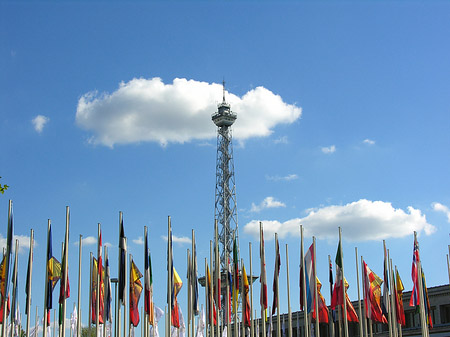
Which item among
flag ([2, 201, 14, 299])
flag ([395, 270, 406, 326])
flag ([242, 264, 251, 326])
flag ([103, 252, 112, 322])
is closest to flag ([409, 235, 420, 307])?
flag ([395, 270, 406, 326])

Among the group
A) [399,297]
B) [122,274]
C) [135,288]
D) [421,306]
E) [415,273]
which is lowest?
[421,306]

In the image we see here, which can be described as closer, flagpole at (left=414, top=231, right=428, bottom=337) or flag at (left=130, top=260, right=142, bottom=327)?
flag at (left=130, top=260, right=142, bottom=327)

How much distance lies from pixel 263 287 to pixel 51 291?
42.5 feet

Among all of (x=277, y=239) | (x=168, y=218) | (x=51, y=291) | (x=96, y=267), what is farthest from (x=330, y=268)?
(x=51, y=291)

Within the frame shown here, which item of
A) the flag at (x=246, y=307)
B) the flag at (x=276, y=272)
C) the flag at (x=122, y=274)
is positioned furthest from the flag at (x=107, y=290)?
the flag at (x=276, y=272)

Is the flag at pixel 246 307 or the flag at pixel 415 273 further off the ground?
the flag at pixel 415 273

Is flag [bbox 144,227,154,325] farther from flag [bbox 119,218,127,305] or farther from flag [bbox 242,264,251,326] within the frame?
flag [bbox 242,264,251,326]

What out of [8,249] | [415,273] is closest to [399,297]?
[415,273]

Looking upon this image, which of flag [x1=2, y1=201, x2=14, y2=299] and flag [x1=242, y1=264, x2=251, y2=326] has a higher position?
flag [x1=2, y1=201, x2=14, y2=299]

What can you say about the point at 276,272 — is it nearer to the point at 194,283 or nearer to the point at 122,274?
the point at 194,283

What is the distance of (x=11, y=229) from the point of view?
37969 millimetres

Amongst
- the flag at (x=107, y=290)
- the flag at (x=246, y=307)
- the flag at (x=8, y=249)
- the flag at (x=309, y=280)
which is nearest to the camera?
the flag at (x=8, y=249)

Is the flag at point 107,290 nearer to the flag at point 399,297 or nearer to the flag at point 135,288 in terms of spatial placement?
the flag at point 135,288

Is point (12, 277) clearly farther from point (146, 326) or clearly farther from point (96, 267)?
point (146, 326)
